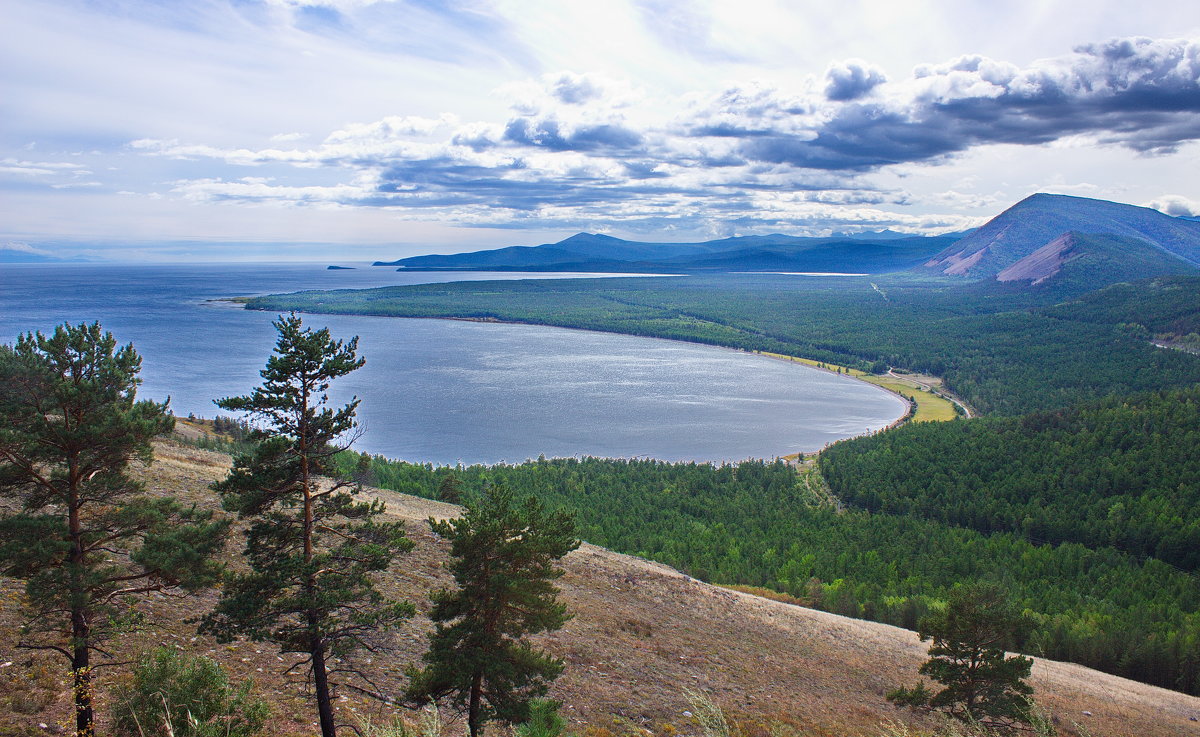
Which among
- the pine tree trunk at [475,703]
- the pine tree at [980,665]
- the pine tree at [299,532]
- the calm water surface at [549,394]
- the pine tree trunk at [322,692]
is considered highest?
the pine tree at [299,532]

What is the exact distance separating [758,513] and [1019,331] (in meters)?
136

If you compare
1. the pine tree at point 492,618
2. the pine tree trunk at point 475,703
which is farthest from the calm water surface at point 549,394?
the pine tree trunk at point 475,703

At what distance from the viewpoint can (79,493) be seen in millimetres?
11273

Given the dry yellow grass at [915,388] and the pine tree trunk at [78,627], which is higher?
the pine tree trunk at [78,627]

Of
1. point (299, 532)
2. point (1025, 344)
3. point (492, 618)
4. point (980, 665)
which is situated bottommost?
point (980, 665)

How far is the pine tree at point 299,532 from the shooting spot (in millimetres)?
11812

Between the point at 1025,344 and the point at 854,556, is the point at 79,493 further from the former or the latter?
the point at 1025,344

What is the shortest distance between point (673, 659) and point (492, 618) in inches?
442

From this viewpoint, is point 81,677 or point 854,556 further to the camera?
point 854,556

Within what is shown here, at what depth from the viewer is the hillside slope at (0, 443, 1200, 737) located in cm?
1652

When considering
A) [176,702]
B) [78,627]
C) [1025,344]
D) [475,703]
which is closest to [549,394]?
[475,703]

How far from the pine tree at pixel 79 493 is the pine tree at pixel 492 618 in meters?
4.22

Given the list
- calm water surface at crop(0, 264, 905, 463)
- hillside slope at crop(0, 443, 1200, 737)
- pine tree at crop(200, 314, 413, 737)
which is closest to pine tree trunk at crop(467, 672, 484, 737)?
pine tree at crop(200, 314, 413, 737)

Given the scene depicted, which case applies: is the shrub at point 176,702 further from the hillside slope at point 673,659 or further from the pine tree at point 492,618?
the pine tree at point 492,618
